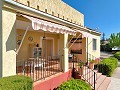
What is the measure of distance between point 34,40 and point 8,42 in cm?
1076

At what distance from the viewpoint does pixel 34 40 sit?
63.5ft

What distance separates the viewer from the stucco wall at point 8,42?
833cm

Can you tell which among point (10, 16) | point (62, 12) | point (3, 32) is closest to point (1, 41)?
point (3, 32)

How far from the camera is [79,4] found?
142ft

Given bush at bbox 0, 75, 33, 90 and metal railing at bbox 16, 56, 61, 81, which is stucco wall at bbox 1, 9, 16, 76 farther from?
metal railing at bbox 16, 56, 61, 81

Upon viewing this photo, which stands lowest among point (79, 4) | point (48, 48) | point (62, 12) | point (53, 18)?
point (48, 48)

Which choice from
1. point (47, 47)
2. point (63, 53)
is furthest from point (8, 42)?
point (47, 47)

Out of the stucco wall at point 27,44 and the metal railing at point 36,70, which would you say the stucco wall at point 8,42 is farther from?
the stucco wall at point 27,44

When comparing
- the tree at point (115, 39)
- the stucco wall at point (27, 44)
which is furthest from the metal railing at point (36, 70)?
the tree at point (115, 39)

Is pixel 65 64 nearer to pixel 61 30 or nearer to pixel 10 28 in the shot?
pixel 61 30

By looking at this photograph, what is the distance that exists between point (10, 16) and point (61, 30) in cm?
454

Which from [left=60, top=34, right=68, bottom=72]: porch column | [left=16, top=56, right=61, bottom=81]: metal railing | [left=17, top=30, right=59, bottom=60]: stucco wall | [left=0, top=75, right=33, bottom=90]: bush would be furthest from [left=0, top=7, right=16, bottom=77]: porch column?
[left=17, top=30, right=59, bottom=60]: stucco wall

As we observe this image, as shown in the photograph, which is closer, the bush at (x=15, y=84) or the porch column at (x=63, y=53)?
the bush at (x=15, y=84)

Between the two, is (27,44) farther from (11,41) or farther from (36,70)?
(11,41)
